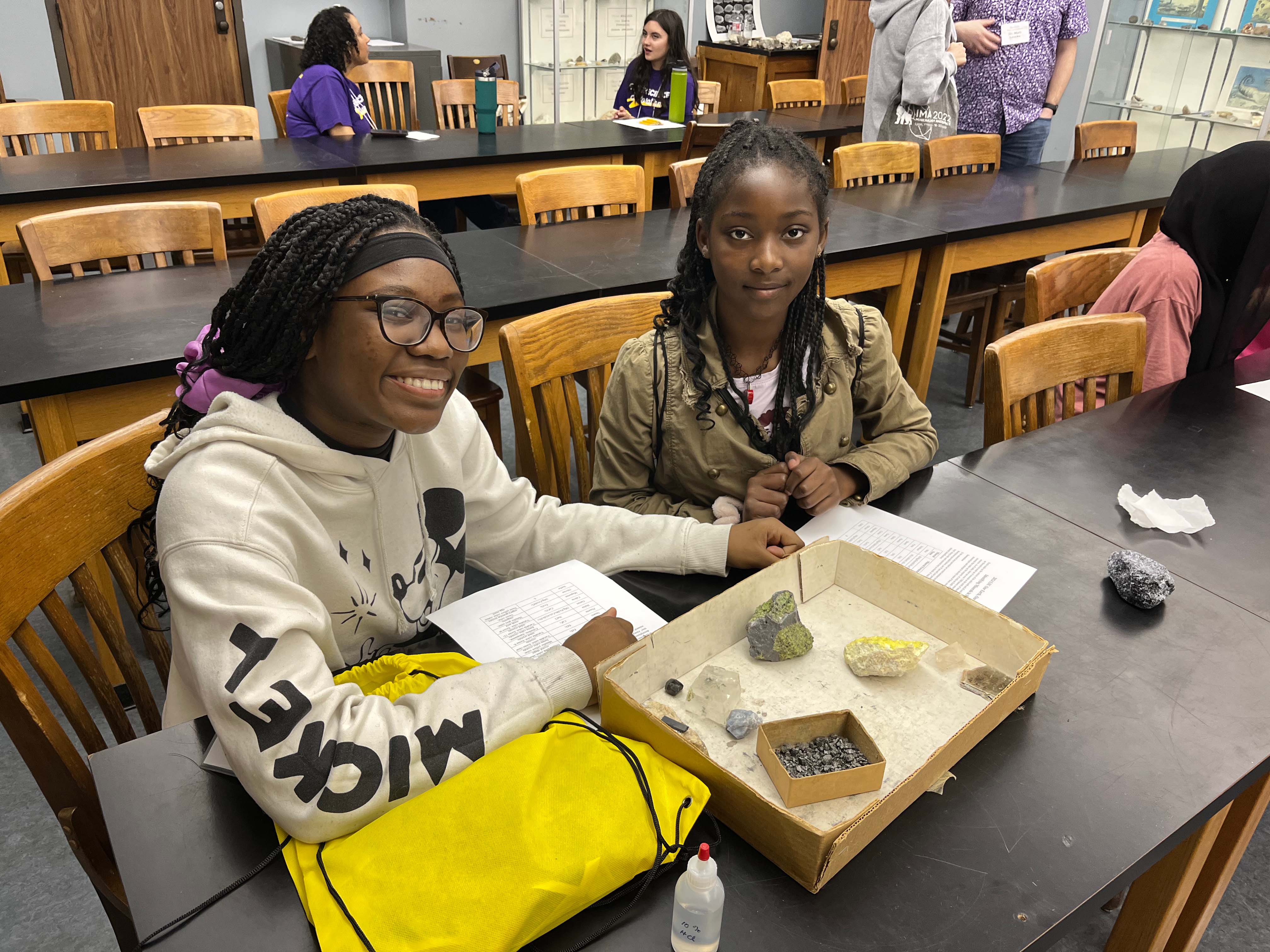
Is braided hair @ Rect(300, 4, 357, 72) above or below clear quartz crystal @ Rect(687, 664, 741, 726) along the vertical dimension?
above

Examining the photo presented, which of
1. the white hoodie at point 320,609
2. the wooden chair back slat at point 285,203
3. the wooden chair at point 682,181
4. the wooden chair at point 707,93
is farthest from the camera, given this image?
the wooden chair at point 707,93

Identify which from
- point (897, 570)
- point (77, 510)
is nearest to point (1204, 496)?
point (897, 570)

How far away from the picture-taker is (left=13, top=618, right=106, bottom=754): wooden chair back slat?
91 centimetres

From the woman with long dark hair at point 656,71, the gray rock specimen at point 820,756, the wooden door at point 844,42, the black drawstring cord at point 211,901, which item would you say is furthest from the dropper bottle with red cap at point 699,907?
the wooden door at point 844,42

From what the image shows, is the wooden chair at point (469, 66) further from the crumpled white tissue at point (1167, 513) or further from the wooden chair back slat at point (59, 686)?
the wooden chair back slat at point (59, 686)

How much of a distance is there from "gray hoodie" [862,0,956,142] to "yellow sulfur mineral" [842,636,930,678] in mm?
3178

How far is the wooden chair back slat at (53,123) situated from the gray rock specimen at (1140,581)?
3583 mm

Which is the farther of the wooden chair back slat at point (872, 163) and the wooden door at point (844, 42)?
the wooden door at point (844, 42)

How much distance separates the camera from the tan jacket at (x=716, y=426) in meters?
1.46

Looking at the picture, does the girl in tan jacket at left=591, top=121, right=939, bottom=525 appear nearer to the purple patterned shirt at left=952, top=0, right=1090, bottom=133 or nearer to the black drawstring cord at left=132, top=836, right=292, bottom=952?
the black drawstring cord at left=132, top=836, right=292, bottom=952

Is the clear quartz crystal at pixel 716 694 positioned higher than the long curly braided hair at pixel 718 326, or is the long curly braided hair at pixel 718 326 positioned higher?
the long curly braided hair at pixel 718 326

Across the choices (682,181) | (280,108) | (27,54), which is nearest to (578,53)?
(280,108)

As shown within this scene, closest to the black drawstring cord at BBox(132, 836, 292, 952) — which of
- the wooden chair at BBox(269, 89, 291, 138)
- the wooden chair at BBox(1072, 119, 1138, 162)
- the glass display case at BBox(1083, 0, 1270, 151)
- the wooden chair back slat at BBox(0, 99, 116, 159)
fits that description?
the wooden chair back slat at BBox(0, 99, 116, 159)

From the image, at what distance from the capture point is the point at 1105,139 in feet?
13.7
